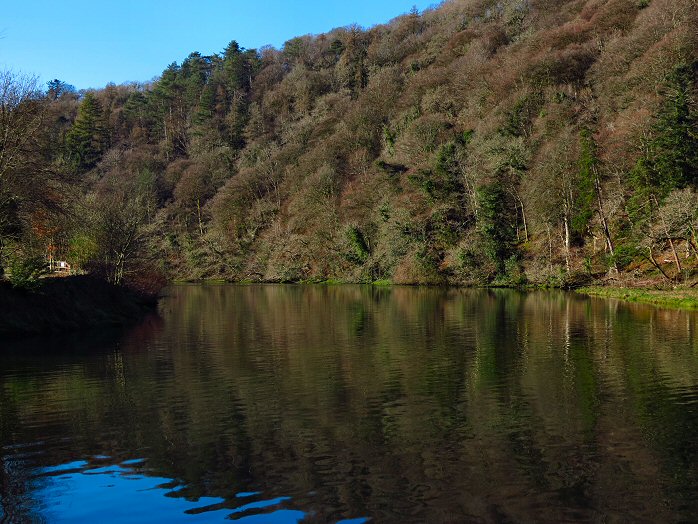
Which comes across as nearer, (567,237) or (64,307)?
(64,307)

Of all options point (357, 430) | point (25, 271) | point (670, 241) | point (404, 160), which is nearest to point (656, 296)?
point (670, 241)

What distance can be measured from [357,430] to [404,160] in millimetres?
73748

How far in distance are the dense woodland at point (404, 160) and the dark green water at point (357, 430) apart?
1609 centimetres

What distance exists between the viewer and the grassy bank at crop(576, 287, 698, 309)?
36.4 meters

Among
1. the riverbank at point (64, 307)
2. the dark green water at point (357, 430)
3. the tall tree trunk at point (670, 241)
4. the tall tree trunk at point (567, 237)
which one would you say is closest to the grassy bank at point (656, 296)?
the tall tree trunk at point (670, 241)

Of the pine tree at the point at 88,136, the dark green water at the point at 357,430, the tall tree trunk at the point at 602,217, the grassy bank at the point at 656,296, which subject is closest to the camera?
the dark green water at the point at 357,430

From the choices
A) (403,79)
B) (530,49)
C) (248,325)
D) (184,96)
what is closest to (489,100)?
(530,49)

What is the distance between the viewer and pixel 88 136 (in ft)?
437

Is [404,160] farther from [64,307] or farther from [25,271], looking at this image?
[25,271]

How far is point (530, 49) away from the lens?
83750mm

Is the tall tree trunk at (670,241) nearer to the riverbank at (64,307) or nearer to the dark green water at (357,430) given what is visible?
the dark green water at (357,430)

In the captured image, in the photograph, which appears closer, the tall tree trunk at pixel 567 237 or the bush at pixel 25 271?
the bush at pixel 25 271

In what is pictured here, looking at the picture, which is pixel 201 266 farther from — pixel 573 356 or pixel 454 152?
pixel 573 356

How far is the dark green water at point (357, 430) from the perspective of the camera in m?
8.80
